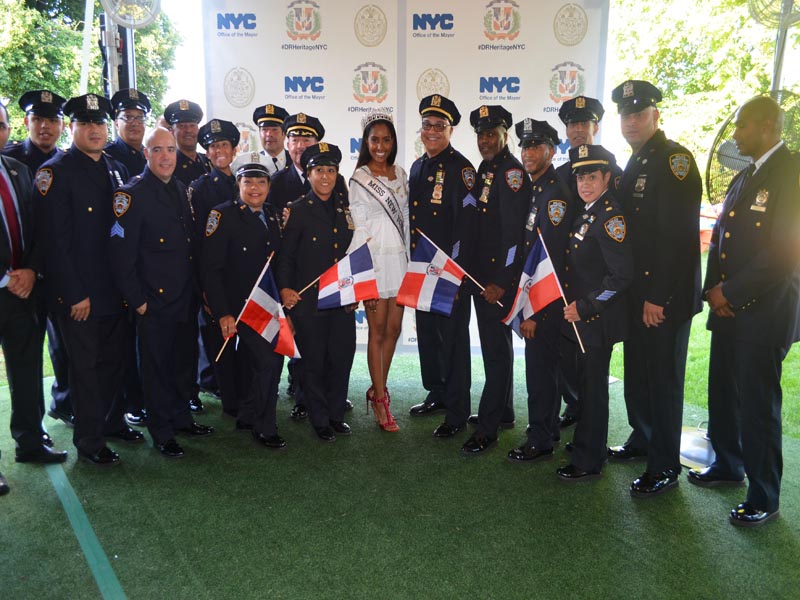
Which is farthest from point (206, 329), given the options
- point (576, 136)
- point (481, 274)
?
point (576, 136)

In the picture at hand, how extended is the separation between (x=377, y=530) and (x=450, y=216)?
77.3 inches

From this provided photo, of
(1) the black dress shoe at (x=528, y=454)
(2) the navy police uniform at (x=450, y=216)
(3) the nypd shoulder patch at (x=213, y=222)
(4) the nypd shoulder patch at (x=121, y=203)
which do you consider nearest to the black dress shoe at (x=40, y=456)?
(4) the nypd shoulder patch at (x=121, y=203)

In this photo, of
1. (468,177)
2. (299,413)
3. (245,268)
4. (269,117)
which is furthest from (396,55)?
(299,413)

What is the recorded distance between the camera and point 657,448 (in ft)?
10.7

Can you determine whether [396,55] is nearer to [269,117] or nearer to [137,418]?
[269,117]

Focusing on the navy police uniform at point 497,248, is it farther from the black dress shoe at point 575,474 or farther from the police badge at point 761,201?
the police badge at point 761,201

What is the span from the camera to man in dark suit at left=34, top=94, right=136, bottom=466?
3299 millimetres

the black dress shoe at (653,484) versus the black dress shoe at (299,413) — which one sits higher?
the black dress shoe at (653,484)

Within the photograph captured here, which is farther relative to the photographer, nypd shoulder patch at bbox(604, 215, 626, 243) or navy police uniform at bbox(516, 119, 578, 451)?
navy police uniform at bbox(516, 119, 578, 451)

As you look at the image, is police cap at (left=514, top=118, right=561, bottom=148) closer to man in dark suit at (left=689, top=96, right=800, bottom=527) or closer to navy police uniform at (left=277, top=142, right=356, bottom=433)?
man in dark suit at (left=689, top=96, right=800, bottom=527)

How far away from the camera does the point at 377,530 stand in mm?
2871

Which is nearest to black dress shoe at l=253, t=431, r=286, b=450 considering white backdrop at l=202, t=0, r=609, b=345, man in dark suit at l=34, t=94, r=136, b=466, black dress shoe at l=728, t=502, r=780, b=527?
man in dark suit at l=34, t=94, r=136, b=466

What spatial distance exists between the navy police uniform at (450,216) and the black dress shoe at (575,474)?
82 cm

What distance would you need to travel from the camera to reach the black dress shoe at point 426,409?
4512 millimetres
